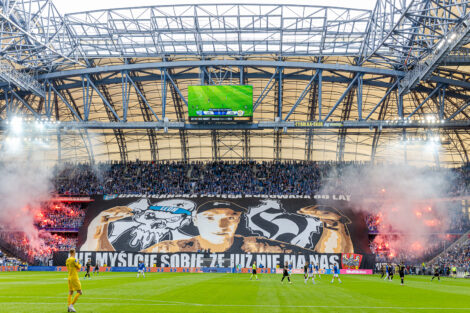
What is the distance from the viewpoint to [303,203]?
54.6 meters

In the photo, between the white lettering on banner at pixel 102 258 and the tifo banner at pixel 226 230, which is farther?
the tifo banner at pixel 226 230

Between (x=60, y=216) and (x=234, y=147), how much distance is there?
90.2 ft

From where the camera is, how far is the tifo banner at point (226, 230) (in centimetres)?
4550

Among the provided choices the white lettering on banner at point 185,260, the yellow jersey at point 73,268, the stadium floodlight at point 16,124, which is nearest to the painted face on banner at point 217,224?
the white lettering on banner at point 185,260

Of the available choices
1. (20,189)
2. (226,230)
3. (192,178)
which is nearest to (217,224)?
(226,230)

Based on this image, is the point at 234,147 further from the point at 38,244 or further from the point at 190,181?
the point at 38,244

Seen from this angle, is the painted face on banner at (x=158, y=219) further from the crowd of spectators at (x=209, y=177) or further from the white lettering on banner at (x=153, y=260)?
the white lettering on banner at (x=153, y=260)

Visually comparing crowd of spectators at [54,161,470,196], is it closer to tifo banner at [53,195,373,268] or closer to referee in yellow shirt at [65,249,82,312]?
tifo banner at [53,195,373,268]

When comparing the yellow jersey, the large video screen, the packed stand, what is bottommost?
the packed stand

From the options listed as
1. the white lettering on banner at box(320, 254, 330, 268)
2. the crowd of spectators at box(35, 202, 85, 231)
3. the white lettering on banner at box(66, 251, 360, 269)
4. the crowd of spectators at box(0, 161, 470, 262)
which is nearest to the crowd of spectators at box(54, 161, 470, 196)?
the crowd of spectators at box(0, 161, 470, 262)

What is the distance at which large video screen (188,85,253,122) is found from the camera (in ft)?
148

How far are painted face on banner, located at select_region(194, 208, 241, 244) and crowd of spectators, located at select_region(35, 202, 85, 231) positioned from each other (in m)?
15.3

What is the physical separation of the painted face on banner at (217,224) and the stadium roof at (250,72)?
1157 centimetres

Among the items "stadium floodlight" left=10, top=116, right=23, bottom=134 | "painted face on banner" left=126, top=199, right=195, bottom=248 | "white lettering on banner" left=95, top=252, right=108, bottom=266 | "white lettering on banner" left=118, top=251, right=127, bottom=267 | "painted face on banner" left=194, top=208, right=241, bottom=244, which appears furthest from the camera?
"painted face on banner" left=194, top=208, right=241, bottom=244
